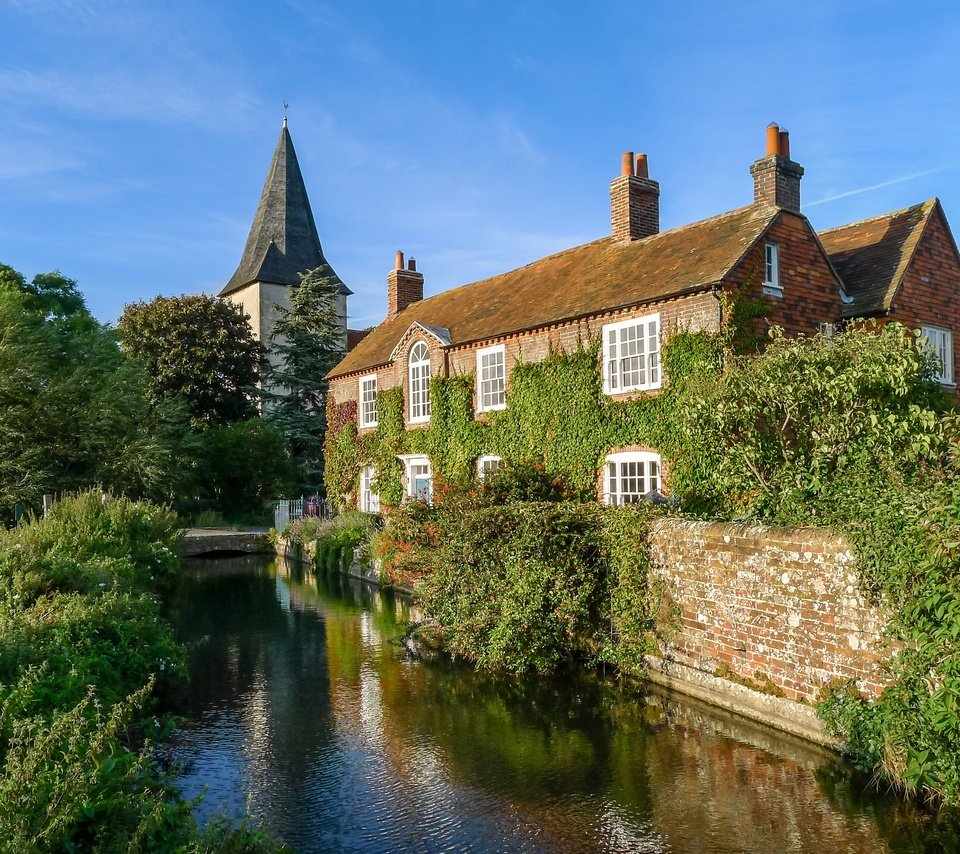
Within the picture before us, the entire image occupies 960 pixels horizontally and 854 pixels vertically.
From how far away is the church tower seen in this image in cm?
5344

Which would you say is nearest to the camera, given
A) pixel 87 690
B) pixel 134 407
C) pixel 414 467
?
pixel 87 690

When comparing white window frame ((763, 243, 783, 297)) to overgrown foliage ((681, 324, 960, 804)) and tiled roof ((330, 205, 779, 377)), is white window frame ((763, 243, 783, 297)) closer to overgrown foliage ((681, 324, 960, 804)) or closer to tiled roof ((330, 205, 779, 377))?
tiled roof ((330, 205, 779, 377))

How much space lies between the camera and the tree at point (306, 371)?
134ft

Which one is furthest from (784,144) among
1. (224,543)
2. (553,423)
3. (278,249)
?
(278,249)

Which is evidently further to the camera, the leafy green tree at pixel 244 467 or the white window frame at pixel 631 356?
the leafy green tree at pixel 244 467

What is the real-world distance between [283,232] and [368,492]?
33.1 m

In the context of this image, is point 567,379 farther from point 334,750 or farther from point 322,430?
point 322,430

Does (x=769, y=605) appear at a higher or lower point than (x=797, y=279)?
lower

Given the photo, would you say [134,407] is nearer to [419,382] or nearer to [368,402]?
[368,402]

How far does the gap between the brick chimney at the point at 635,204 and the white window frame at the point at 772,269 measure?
16.7 feet

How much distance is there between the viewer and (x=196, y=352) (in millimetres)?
40781

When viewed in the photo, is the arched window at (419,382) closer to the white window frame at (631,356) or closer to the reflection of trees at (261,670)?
the reflection of trees at (261,670)

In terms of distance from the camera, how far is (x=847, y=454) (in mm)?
11258

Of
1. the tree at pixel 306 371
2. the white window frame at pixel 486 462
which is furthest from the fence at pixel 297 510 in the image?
the white window frame at pixel 486 462
